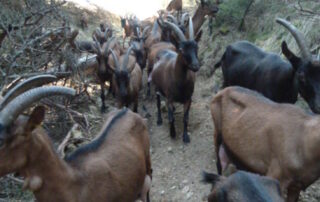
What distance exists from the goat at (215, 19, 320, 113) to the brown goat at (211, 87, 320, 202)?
2.46 ft

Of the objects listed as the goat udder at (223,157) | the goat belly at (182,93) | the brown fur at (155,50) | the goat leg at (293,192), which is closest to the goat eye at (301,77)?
the goat udder at (223,157)

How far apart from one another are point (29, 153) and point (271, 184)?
6.88 ft

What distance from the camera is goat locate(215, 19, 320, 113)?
17.6 ft

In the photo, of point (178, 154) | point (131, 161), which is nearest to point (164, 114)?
point (178, 154)

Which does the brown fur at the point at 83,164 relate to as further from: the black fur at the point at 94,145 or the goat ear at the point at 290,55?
the goat ear at the point at 290,55

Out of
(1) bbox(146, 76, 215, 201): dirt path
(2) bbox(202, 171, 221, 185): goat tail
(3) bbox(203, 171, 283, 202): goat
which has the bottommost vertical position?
(1) bbox(146, 76, 215, 201): dirt path

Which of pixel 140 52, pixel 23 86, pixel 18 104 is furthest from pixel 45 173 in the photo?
pixel 140 52

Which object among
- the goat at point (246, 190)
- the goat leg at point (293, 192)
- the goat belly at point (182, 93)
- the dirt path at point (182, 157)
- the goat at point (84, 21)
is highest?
the goat at point (246, 190)

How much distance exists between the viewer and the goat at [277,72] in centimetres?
537

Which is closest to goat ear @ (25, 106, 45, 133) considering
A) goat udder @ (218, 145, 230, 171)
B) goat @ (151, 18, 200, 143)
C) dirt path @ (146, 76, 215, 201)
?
goat udder @ (218, 145, 230, 171)

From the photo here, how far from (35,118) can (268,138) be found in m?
2.80

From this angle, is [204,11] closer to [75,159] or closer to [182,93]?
[182,93]

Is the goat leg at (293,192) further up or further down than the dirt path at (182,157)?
further up

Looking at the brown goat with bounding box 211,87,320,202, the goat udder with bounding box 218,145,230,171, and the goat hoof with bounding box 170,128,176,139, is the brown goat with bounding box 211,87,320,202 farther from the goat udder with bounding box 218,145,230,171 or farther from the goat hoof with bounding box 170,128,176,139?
the goat hoof with bounding box 170,128,176,139
